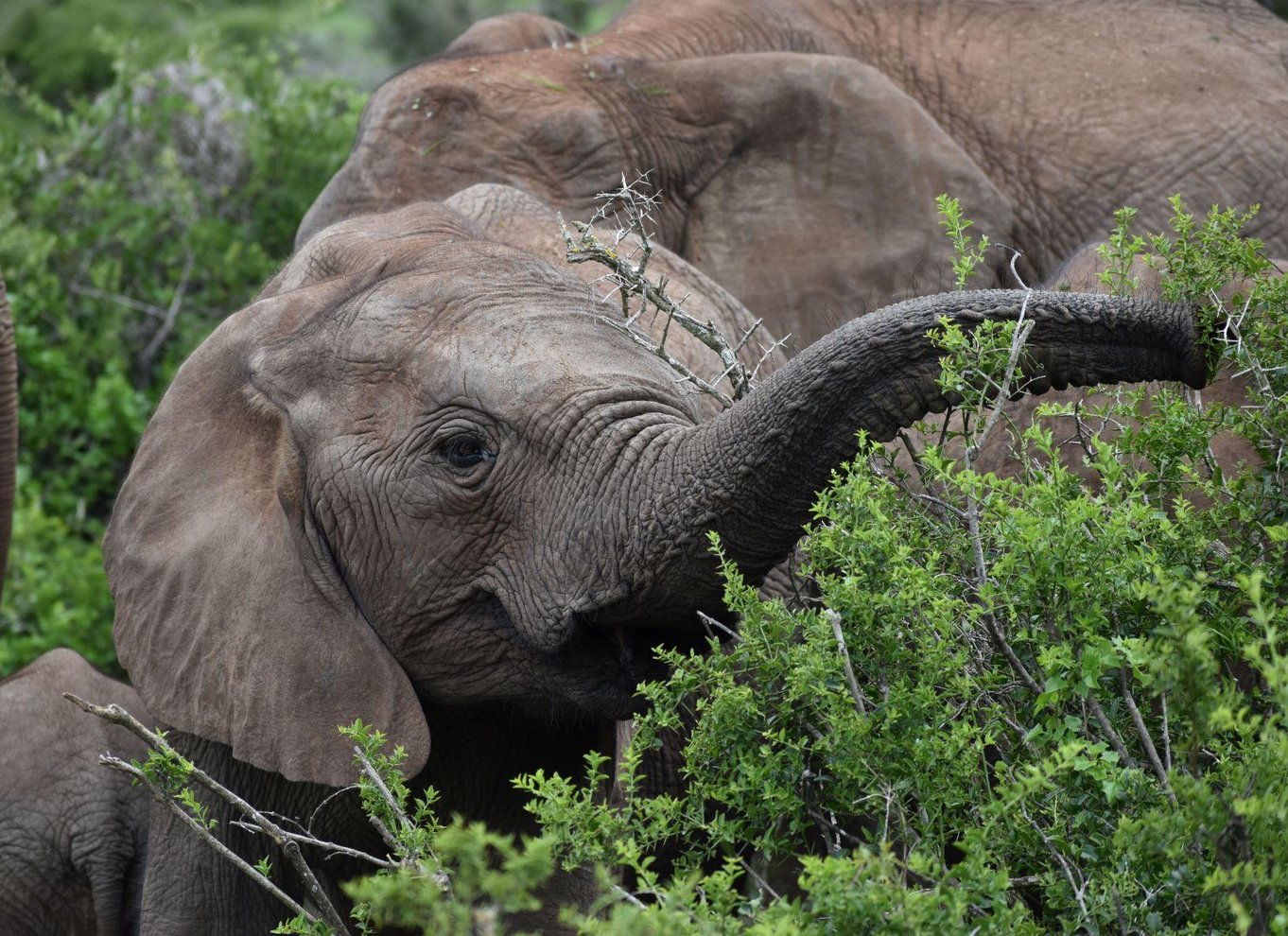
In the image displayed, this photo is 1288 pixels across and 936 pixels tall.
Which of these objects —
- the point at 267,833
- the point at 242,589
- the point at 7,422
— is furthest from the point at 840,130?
the point at 267,833

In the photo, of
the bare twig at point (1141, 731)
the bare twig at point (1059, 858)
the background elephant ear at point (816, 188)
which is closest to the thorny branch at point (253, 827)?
the bare twig at point (1059, 858)

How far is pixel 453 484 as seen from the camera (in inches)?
126

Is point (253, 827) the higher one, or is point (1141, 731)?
point (1141, 731)

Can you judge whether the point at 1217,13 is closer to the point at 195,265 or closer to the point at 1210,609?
the point at 195,265

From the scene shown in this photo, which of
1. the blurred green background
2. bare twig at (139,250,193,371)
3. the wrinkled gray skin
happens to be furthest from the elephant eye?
bare twig at (139,250,193,371)

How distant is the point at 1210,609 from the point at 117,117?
5.13m

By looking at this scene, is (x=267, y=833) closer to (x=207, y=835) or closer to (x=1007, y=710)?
(x=207, y=835)

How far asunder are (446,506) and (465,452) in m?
0.09

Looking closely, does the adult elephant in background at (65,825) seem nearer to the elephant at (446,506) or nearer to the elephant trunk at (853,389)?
the elephant at (446,506)

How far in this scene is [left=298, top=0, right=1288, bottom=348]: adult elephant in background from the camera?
484cm

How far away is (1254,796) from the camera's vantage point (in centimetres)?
218

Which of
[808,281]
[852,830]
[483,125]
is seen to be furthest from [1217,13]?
[852,830]

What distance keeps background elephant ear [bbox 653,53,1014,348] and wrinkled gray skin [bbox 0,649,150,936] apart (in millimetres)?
1783

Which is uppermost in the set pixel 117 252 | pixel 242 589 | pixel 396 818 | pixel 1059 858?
pixel 1059 858
